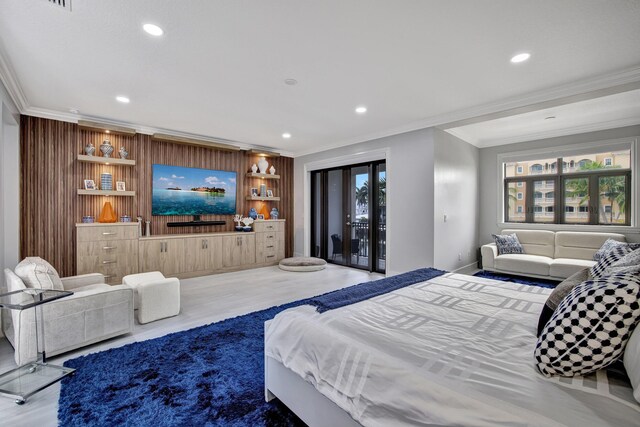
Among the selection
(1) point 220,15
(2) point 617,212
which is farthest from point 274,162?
(2) point 617,212

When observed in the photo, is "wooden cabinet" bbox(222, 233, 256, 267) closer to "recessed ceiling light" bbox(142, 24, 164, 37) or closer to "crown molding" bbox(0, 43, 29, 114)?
"crown molding" bbox(0, 43, 29, 114)

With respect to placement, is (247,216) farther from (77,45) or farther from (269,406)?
(269,406)

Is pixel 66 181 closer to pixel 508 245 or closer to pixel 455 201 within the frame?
pixel 455 201

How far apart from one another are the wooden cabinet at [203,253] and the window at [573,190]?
232 inches

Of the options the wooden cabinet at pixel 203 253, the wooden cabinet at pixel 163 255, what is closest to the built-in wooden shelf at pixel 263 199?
the wooden cabinet at pixel 203 253

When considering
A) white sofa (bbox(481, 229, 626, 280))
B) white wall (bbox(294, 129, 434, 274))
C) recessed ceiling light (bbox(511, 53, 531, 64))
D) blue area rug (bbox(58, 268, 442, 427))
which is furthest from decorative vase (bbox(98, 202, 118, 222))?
white sofa (bbox(481, 229, 626, 280))

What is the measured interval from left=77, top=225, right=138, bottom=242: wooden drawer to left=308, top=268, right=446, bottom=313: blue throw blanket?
395cm

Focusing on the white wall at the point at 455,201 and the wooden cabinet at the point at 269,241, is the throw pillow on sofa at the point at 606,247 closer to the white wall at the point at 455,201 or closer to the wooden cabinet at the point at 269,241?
the white wall at the point at 455,201

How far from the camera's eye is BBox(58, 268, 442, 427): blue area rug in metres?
1.74

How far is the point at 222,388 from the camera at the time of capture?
6.60 ft

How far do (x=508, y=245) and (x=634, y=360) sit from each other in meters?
5.09

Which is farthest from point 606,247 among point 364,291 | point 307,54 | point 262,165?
point 262,165

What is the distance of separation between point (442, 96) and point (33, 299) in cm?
452

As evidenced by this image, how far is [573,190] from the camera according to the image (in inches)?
209
